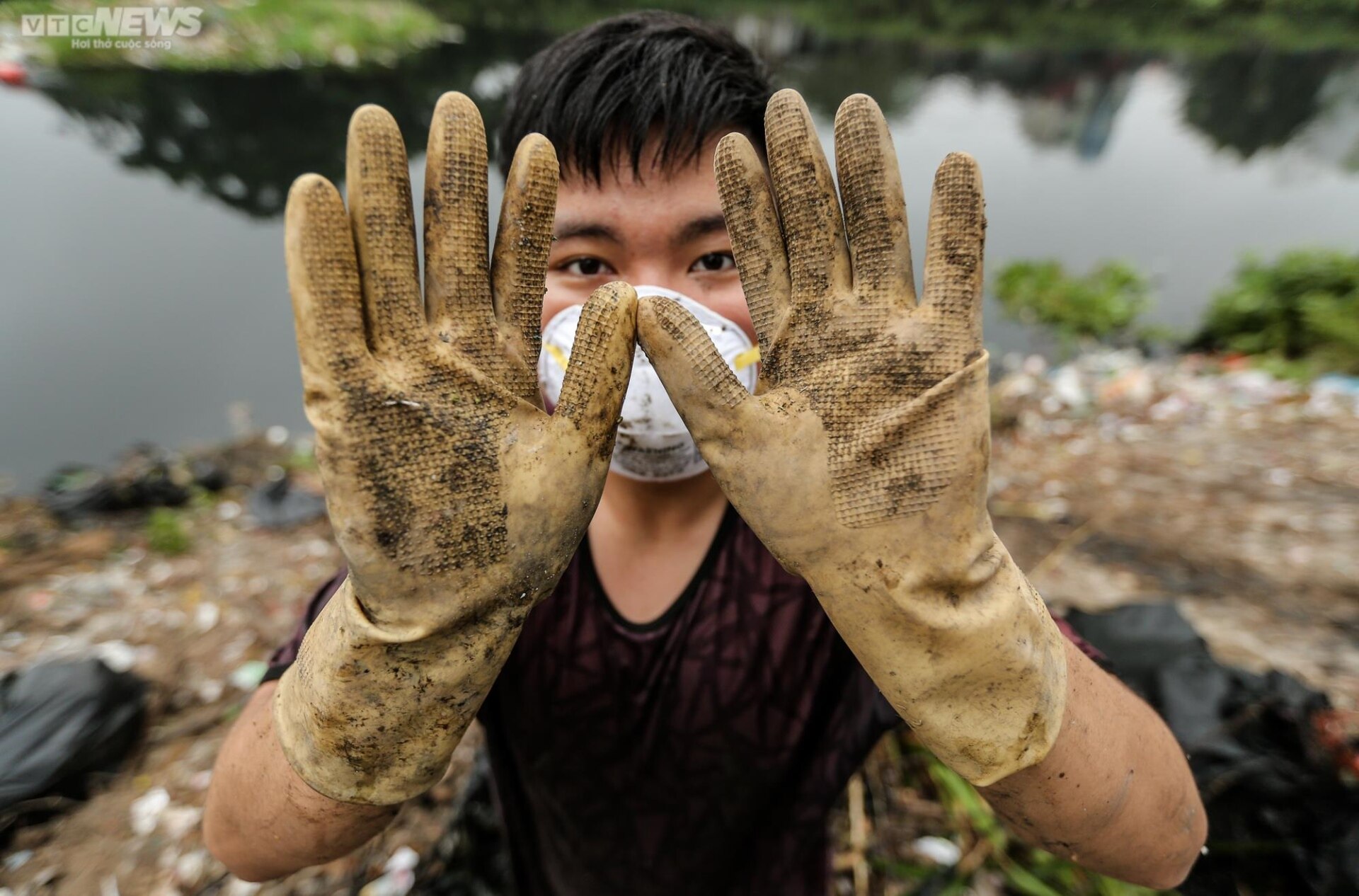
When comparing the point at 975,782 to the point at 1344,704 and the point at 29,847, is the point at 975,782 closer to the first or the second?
the point at 1344,704

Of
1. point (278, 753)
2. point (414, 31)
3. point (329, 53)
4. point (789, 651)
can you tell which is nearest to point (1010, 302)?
point (789, 651)

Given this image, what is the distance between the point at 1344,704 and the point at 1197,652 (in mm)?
773

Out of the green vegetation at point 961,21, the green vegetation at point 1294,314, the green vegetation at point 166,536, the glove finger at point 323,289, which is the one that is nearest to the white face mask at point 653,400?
the glove finger at point 323,289

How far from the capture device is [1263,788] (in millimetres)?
1885

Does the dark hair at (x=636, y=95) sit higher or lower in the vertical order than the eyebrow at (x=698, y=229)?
higher

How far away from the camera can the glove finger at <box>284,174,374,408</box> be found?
0.85 m

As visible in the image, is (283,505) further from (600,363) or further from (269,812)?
(600,363)

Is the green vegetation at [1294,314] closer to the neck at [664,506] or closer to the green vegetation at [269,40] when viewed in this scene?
the neck at [664,506]

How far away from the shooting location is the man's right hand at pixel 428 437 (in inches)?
34.6

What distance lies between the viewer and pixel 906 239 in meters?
1.02

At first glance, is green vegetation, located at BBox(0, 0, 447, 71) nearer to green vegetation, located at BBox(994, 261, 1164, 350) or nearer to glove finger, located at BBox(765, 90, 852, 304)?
glove finger, located at BBox(765, 90, 852, 304)

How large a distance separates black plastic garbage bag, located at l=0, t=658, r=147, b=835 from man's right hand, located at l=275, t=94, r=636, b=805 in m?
2.14

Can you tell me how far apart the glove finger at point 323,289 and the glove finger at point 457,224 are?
0.12 metres

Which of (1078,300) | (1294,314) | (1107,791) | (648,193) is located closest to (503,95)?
(648,193)
